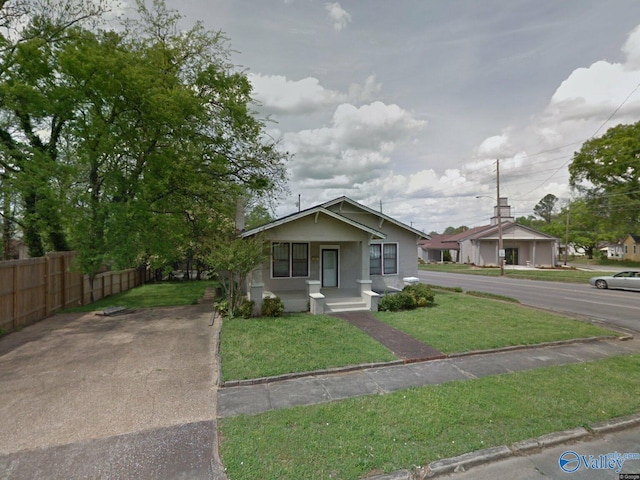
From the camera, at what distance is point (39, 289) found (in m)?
10.1

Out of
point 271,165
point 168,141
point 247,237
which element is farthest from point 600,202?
point 168,141

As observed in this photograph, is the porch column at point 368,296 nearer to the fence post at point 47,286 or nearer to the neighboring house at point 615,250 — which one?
the fence post at point 47,286

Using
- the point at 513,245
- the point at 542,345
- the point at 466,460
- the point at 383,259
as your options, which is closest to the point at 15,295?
the point at 466,460

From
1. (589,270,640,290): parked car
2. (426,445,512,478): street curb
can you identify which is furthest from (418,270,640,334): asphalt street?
(426,445,512,478): street curb

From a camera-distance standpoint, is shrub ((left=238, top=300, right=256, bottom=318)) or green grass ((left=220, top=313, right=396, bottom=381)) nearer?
green grass ((left=220, top=313, right=396, bottom=381))

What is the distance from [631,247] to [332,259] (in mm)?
62100

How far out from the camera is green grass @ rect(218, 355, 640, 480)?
343cm

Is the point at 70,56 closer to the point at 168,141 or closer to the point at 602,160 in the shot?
the point at 168,141

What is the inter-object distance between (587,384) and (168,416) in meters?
7.20

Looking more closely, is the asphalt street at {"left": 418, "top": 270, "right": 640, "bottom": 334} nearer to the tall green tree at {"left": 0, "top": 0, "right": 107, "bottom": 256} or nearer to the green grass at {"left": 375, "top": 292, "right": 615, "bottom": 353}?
the green grass at {"left": 375, "top": 292, "right": 615, "bottom": 353}

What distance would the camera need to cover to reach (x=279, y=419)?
4258 millimetres

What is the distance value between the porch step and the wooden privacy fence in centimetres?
945

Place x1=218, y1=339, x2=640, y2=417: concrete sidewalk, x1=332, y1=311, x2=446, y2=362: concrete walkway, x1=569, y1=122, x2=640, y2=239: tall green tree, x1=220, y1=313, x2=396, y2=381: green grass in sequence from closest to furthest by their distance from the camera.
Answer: x1=218, y1=339, x2=640, y2=417: concrete sidewalk < x1=220, y1=313, x2=396, y2=381: green grass < x1=332, y1=311, x2=446, y2=362: concrete walkway < x1=569, y1=122, x2=640, y2=239: tall green tree

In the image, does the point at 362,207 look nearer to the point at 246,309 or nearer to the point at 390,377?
the point at 246,309
